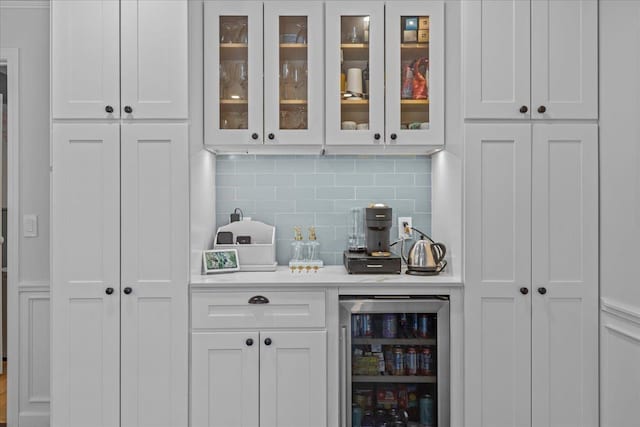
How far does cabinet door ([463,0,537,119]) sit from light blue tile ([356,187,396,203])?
0.78m

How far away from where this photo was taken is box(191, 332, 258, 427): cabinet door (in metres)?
2.45

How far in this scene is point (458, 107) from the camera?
2.53 meters

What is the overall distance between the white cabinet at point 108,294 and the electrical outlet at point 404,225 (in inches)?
53.0

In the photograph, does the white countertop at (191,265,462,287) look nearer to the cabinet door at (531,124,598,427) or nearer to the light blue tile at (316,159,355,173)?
the cabinet door at (531,124,598,427)

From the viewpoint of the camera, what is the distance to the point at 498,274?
2.47m

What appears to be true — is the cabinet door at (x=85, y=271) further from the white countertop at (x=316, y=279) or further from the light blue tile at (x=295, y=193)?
the light blue tile at (x=295, y=193)

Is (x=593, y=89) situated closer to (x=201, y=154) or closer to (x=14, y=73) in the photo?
(x=201, y=154)

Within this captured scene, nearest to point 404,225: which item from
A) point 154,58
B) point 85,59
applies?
point 154,58

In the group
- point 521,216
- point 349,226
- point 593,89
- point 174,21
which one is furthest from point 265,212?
point 593,89

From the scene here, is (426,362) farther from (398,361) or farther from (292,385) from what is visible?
(292,385)

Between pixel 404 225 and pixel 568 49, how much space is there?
128 cm

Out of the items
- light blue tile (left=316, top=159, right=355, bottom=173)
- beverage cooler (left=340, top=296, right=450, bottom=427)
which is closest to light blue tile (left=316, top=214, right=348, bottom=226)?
light blue tile (left=316, top=159, right=355, bottom=173)

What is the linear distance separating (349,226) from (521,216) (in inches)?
40.6

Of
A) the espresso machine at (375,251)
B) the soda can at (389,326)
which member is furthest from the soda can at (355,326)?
the espresso machine at (375,251)
